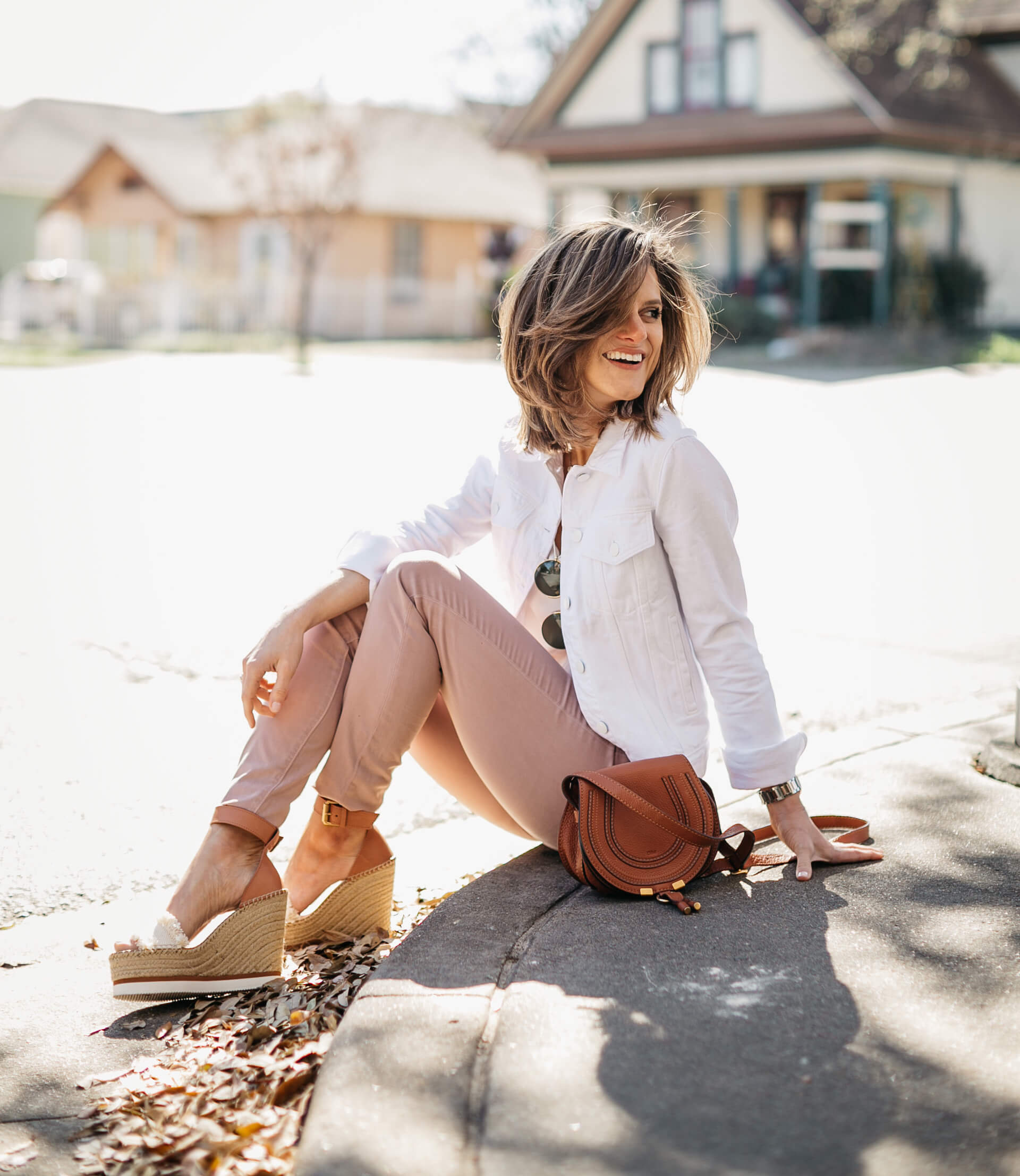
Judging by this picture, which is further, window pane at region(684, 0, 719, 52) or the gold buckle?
window pane at region(684, 0, 719, 52)

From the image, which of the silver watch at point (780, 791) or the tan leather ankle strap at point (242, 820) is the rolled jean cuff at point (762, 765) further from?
the tan leather ankle strap at point (242, 820)

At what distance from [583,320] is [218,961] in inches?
56.0

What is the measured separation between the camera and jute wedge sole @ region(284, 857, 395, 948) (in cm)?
296

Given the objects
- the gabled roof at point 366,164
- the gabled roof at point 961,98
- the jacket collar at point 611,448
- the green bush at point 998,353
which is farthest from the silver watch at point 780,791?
the gabled roof at point 366,164

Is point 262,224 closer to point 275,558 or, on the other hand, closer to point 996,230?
point 996,230

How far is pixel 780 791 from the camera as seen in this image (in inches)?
110

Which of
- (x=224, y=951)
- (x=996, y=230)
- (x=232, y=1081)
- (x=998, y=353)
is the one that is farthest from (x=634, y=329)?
(x=996, y=230)

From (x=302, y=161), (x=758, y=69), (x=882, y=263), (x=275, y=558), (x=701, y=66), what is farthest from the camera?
(x=302, y=161)

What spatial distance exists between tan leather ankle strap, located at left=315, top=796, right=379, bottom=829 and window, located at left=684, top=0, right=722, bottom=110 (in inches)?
1012

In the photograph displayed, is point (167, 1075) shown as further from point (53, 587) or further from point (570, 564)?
point (53, 587)

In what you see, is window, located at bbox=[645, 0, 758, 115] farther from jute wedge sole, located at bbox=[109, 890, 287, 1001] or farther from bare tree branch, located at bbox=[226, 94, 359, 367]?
jute wedge sole, located at bbox=[109, 890, 287, 1001]

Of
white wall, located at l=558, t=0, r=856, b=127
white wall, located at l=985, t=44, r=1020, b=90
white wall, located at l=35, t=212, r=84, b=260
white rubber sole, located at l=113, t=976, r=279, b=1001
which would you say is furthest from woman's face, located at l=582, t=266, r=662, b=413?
white wall, located at l=35, t=212, r=84, b=260

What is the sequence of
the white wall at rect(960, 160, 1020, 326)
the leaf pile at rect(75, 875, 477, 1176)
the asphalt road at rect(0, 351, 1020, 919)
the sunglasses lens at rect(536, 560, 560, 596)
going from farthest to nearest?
1. the white wall at rect(960, 160, 1020, 326)
2. the asphalt road at rect(0, 351, 1020, 919)
3. the sunglasses lens at rect(536, 560, 560, 596)
4. the leaf pile at rect(75, 875, 477, 1176)

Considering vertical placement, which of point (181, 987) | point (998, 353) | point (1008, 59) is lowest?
point (181, 987)
